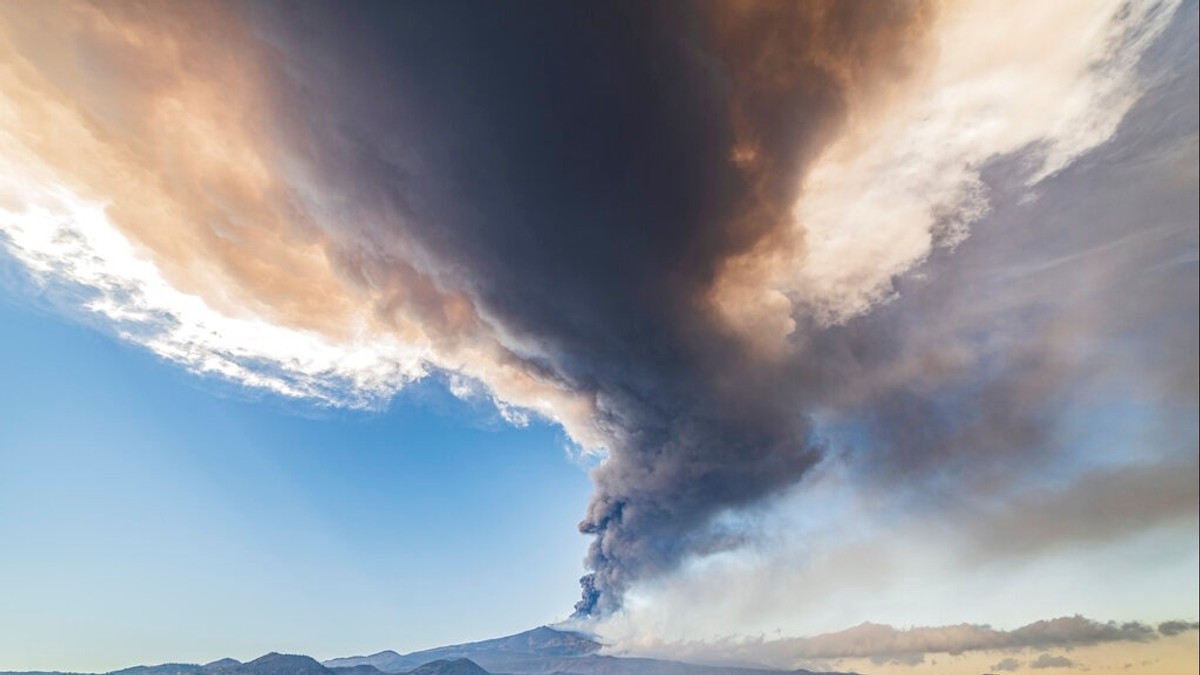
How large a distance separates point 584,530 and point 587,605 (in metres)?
19.8

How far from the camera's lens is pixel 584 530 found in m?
106

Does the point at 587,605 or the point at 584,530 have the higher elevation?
the point at 584,530

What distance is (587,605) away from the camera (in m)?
112
